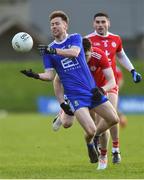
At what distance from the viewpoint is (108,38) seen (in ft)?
51.4

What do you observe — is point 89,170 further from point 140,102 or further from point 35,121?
point 140,102

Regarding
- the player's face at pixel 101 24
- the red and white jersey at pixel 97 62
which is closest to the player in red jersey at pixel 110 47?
the player's face at pixel 101 24

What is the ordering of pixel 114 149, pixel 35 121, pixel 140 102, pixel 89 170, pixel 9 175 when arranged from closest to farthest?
pixel 9 175
pixel 89 170
pixel 114 149
pixel 35 121
pixel 140 102

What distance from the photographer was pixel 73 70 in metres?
13.7

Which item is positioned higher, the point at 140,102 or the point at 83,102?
the point at 83,102

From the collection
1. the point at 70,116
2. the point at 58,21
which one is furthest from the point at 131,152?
the point at 58,21

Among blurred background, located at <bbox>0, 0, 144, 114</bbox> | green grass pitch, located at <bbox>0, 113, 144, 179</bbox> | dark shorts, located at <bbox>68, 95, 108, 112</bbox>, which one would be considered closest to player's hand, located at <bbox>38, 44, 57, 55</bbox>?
dark shorts, located at <bbox>68, 95, 108, 112</bbox>

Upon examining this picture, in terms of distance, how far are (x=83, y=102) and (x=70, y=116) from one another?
1042 mm

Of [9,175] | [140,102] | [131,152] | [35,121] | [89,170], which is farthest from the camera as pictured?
[140,102]

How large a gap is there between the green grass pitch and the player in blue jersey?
71 cm

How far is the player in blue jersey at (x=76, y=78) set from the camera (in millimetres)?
13555

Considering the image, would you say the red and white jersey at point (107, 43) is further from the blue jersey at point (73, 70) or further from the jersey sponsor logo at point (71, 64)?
the jersey sponsor logo at point (71, 64)

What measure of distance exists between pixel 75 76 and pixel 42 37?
36034 millimetres

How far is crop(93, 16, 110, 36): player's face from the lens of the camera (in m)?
15.3
